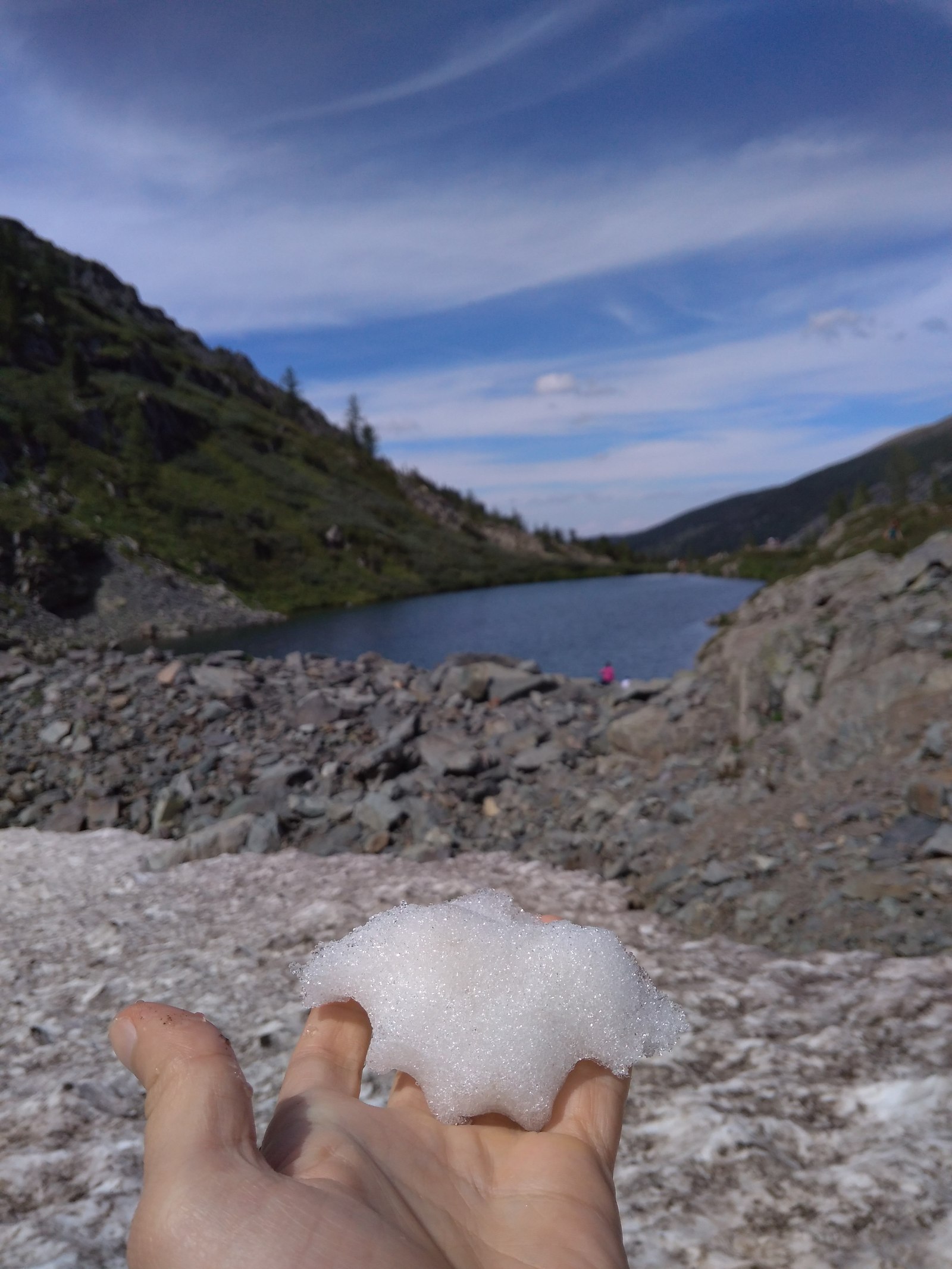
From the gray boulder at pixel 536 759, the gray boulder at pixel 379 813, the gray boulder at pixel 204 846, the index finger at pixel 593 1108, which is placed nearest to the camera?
the index finger at pixel 593 1108

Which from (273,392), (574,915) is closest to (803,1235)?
(574,915)

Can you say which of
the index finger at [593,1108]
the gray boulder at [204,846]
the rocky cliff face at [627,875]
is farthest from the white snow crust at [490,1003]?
the gray boulder at [204,846]

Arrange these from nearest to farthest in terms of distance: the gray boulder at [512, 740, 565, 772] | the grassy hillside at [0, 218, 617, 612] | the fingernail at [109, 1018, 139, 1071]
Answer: the fingernail at [109, 1018, 139, 1071] → the gray boulder at [512, 740, 565, 772] → the grassy hillside at [0, 218, 617, 612]

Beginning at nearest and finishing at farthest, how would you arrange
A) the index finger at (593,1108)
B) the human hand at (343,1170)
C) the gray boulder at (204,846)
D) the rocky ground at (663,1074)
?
the human hand at (343,1170), the index finger at (593,1108), the rocky ground at (663,1074), the gray boulder at (204,846)

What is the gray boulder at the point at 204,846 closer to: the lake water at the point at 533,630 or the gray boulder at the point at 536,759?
the gray boulder at the point at 536,759

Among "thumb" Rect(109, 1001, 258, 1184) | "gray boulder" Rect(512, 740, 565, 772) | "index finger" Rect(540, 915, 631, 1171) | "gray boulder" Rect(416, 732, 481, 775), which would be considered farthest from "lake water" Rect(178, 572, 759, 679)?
"thumb" Rect(109, 1001, 258, 1184)

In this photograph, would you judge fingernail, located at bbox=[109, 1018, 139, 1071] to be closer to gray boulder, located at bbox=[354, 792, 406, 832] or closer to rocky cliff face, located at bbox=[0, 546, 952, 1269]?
rocky cliff face, located at bbox=[0, 546, 952, 1269]

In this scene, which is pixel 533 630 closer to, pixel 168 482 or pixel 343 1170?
pixel 343 1170
